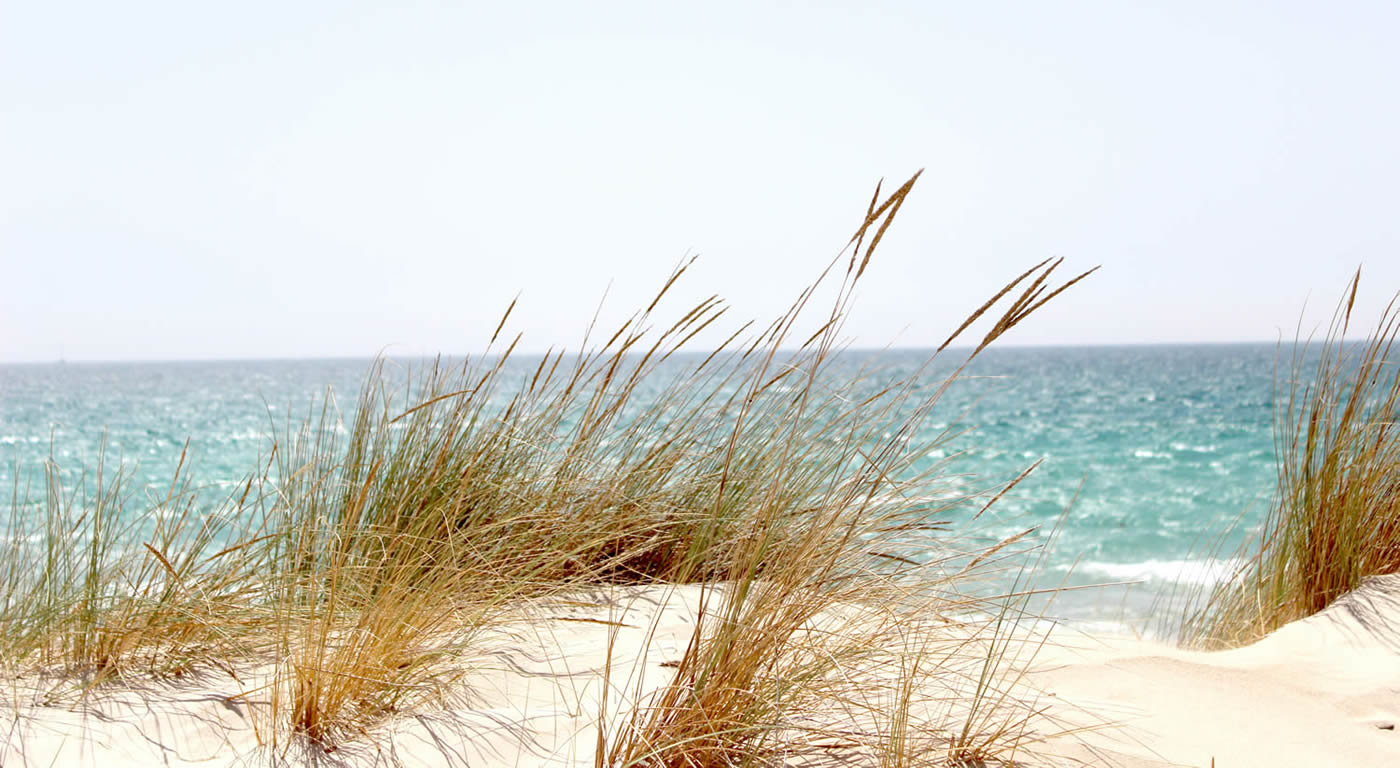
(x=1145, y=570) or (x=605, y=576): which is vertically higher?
(x=605, y=576)

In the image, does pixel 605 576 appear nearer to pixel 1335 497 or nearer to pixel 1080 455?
pixel 1335 497

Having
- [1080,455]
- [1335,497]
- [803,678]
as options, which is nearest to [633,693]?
[803,678]

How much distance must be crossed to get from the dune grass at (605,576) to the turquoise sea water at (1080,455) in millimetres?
258

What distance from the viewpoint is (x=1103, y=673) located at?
1935mm

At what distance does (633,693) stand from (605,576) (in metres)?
0.97

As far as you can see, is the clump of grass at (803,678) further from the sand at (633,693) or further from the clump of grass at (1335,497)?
the clump of grass at (1335,497)

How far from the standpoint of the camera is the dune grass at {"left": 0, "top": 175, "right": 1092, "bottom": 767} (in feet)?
4.37

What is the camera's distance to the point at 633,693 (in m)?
1.52

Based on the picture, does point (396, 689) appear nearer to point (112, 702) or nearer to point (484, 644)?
point (484, 644)

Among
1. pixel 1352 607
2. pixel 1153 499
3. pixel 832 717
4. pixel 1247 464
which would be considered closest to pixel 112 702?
pixel 832 717

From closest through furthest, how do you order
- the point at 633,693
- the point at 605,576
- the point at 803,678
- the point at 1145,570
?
the point at 803,678, the point at 633,693, the point at 605,576, the point at 1145,570

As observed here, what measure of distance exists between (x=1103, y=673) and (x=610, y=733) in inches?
46.5

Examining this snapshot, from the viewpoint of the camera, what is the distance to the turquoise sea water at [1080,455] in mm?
5090

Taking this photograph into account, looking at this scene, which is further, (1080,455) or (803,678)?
(1080,455)
